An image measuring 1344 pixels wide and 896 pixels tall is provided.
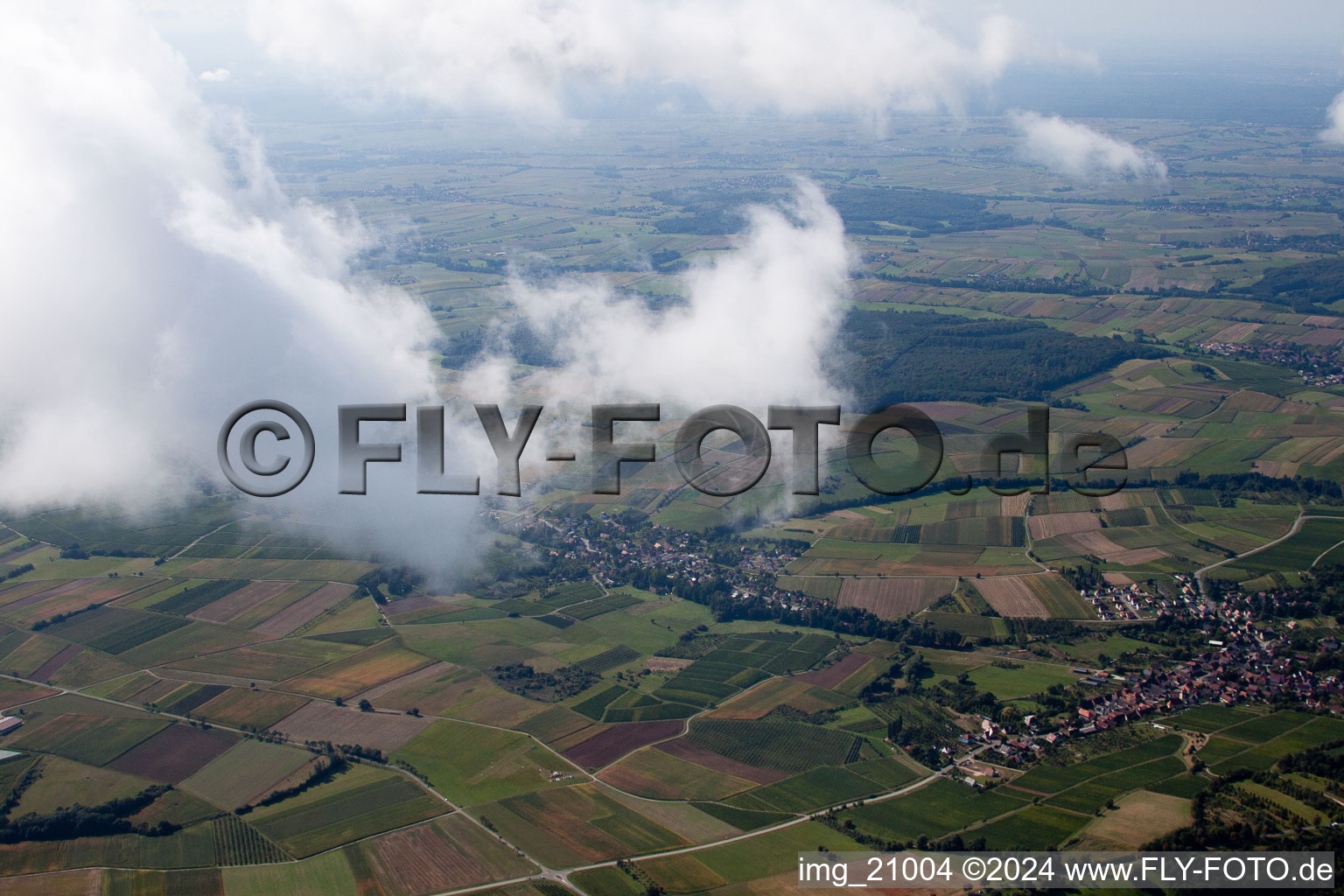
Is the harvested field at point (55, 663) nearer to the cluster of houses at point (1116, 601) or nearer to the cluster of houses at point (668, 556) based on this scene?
the cluster of houses at point (668, 556)

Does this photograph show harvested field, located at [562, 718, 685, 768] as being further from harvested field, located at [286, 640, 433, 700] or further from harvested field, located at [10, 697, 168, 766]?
harvested field, located at [10, 697, 168, 766]

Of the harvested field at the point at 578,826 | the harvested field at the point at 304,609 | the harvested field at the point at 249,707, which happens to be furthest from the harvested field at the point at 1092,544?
the harvested field at the point at 249,707

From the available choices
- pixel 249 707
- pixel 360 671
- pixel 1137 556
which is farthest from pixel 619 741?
pixel 1137 556

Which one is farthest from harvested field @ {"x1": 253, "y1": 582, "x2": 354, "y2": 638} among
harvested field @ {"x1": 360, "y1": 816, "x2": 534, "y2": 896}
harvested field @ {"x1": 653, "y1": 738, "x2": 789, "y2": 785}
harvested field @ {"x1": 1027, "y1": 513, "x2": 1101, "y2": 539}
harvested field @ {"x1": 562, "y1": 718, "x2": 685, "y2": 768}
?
harvested field @ {"x1": 1027, "y1": 513, "x2": 1101, "y2": 539}

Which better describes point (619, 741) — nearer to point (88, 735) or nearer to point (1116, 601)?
point (88, 735)

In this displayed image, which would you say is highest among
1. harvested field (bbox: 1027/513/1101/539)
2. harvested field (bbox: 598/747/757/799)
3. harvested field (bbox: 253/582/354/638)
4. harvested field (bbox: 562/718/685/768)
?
harvested field (bbox: 1027/513/1101/539)

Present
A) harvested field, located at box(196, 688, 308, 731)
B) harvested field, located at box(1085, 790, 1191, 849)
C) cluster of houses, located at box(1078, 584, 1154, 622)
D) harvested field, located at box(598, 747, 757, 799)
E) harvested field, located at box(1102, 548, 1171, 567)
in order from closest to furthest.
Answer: harvested field, located at box(1085, 790, 1191, 849)
harvested field, located at box(598, 747, 757, 799)
harvested field, located at box(196, 688, 308, 731)
cluster of houses, located at box(1078, 584, 1154, 622)
harvested field, located at box(1102, 548, 1171, 567)

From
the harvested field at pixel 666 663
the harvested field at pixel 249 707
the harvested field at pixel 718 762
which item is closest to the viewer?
the harvested field at pixel 718 762
